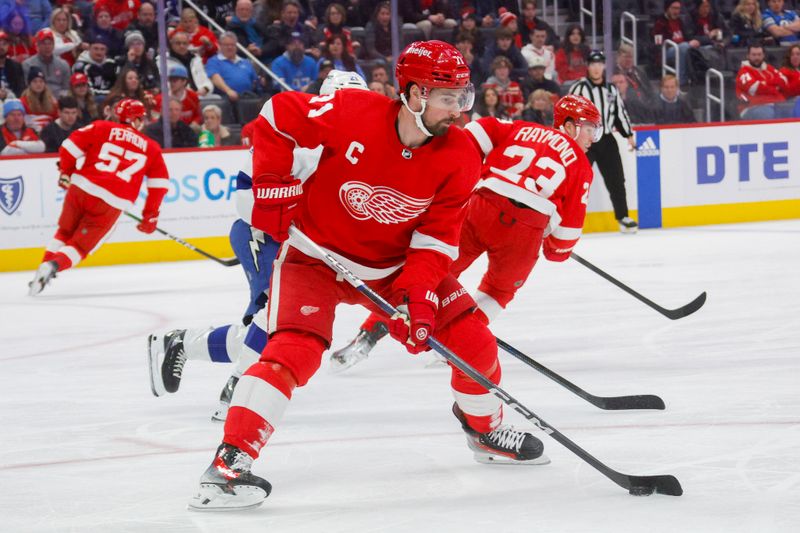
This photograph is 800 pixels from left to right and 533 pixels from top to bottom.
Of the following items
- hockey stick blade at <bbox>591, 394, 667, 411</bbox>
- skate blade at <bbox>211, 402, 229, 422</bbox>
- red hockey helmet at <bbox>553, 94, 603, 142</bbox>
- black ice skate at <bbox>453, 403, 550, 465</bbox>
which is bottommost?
hockey stick blade at <bbox>591, 394, 667, 411</bbox>

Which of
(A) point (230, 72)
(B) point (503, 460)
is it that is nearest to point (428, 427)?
(B) point (503, 460)

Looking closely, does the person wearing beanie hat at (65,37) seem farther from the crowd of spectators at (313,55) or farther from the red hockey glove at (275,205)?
the red hockey glove at (275,205)

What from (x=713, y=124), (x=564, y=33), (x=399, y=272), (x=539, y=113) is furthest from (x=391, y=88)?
(x=399, y=272)

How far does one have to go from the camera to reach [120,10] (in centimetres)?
841

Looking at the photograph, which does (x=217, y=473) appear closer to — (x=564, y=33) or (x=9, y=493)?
(x=9, y=493)

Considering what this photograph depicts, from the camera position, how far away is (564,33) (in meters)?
9.78

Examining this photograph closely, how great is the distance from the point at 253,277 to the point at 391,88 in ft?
16.9

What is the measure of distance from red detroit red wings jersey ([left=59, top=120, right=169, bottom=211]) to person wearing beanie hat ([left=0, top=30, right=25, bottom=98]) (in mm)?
1300

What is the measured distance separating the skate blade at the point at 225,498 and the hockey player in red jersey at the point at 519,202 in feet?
5.53

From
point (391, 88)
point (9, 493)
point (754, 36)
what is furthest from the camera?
point (754, 36)

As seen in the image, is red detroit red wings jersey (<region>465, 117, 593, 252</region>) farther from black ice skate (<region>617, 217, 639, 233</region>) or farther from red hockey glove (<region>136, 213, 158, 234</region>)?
black ice skate (<region>617, 217, 639, 233</region>)

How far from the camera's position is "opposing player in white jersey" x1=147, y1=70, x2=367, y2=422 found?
3.28 meters

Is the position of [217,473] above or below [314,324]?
below

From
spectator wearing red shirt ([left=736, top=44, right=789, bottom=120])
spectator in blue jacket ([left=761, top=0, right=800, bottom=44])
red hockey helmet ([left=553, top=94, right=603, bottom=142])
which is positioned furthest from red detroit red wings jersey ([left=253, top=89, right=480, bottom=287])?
spectator in blue jacket ([left=761, top=0, right=800, bottom=44])
